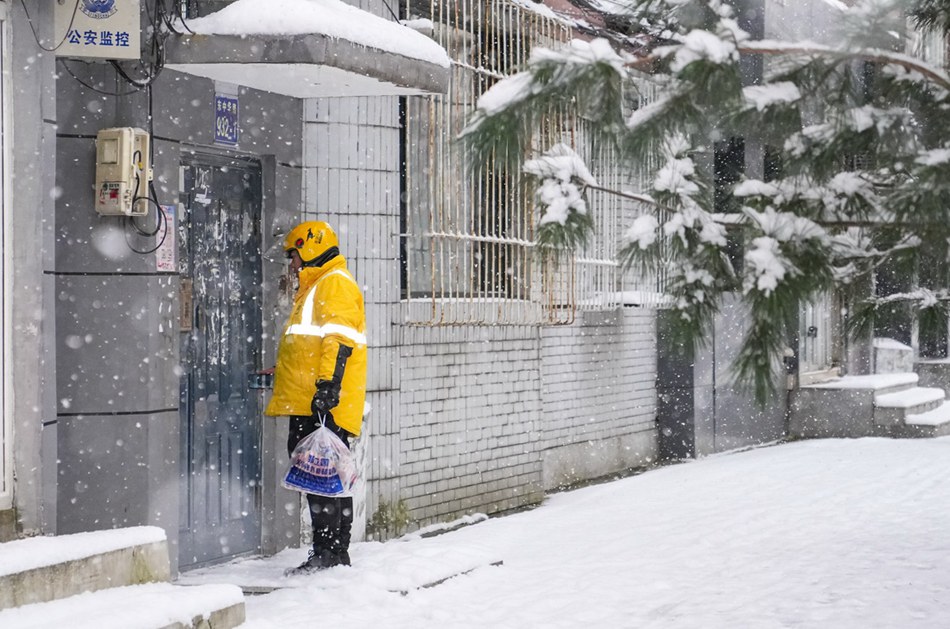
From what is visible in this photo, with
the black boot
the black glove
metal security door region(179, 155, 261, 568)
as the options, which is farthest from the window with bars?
the black boot

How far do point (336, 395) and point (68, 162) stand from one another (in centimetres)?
200

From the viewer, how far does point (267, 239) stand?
355 inches

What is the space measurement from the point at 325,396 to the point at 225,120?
2.00 meters

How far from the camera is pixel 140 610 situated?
620cm

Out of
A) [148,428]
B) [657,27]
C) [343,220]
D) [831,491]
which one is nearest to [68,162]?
[148,428]

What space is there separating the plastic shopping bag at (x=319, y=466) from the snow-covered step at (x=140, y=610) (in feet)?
3.74

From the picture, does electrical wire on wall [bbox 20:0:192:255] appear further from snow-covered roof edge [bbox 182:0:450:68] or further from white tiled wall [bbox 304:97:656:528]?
white tiled wall [bbox 304:97:656:528]

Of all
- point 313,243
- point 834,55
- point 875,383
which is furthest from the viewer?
point 875,383

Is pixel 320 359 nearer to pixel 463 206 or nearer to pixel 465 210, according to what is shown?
pixel 465 210

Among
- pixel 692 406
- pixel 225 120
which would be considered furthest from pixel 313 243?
pixel 692 406

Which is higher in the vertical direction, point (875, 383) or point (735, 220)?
point (735, 220)

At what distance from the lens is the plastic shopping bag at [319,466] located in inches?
311

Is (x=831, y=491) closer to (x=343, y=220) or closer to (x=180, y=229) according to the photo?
(x=343, y=220)

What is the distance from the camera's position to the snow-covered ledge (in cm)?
779
